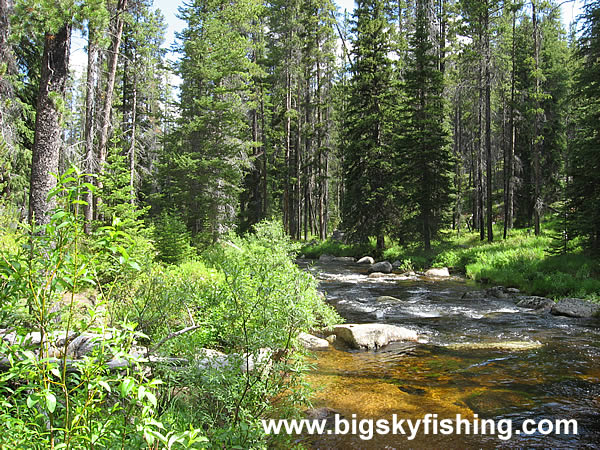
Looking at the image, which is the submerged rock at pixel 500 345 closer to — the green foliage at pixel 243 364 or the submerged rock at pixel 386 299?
the submerged rock at pixel 386 299

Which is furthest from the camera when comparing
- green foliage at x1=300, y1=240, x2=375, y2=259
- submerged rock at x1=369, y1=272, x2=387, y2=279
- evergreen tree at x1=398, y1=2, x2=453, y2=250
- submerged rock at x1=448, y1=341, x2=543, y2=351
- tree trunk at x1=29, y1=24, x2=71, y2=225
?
green foliage at x1=300, y1=240, x2=375, y2=259

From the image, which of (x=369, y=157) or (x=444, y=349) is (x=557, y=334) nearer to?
(x=444, y=349)

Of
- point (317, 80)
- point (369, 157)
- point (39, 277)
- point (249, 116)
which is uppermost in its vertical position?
point (317, 80)

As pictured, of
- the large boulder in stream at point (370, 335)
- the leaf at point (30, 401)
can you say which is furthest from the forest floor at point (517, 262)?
the leaf at point (30, 401)

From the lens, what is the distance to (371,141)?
22.5m

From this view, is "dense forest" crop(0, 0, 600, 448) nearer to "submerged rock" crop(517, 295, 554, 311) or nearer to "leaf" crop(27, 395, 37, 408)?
"leaf" crop(27, 395, 37, 408)

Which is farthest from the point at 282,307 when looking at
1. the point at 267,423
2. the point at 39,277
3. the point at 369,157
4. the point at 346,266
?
the point at 369,157

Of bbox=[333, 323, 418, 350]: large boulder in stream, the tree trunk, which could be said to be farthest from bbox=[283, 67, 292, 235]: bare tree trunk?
the tree trunk

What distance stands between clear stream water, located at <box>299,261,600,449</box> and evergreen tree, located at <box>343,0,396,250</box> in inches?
477

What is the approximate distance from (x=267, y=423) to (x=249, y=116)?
25850 millimetres

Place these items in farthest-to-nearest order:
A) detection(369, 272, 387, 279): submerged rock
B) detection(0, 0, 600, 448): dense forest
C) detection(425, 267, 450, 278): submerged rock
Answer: detection(369, 272, 387, 279): submerged rock < detection(425, 267, 450, 278): submerged rock < detection(0, 0, 600, 448): dense forest

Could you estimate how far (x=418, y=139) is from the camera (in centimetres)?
2189

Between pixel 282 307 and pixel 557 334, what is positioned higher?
pixel 282 307

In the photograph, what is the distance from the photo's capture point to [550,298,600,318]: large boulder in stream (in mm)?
10070
